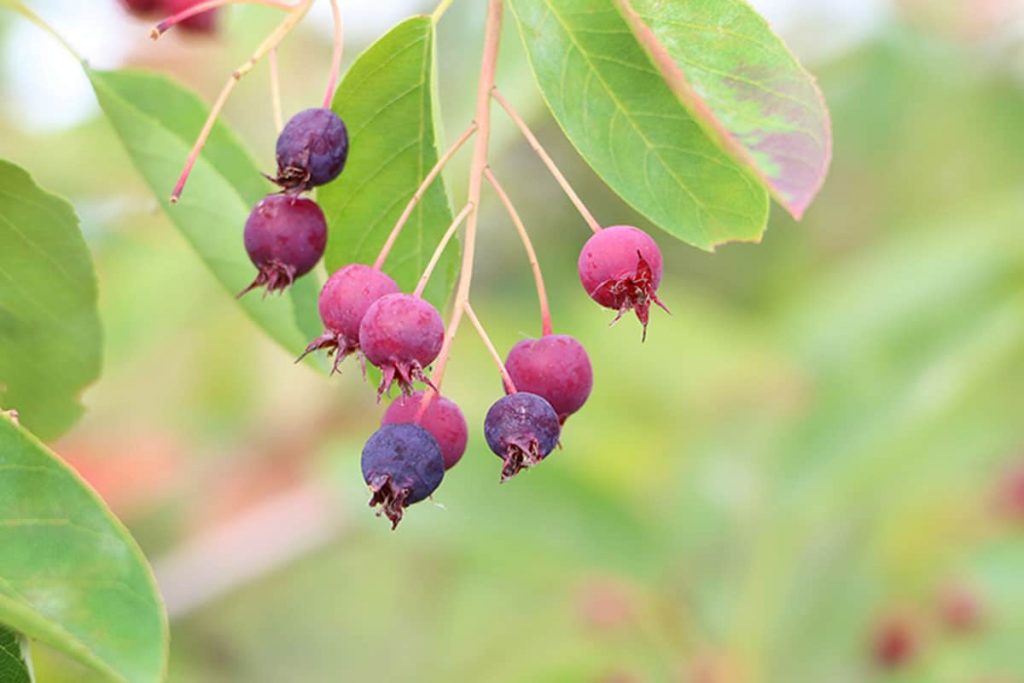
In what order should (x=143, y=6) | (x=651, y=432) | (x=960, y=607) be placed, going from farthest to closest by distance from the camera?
(x=651, y=432)
(x=960, y=607)
(x=143, y=6)

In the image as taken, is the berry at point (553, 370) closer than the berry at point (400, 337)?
No

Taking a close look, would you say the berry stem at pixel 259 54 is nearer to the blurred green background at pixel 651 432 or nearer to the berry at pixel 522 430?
the berry at pixel 522 430

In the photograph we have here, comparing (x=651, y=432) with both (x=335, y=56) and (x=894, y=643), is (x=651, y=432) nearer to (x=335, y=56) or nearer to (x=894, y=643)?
(x=894, y=643)

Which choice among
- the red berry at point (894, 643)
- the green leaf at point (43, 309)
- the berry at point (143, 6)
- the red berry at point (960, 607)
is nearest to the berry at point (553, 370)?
the green leaf at point (43, 309)

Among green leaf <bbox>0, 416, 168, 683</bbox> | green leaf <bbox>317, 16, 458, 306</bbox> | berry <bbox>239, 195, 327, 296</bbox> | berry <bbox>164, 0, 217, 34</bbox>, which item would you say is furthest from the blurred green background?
green leaf <bbox>0, 416, 168, 683</bbox>

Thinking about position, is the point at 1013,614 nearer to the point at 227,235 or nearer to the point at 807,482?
the point at 807,482

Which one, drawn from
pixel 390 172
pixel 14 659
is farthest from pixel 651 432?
pixel 14 659

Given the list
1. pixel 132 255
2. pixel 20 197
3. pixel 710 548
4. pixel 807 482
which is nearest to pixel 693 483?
pixel 710 548
